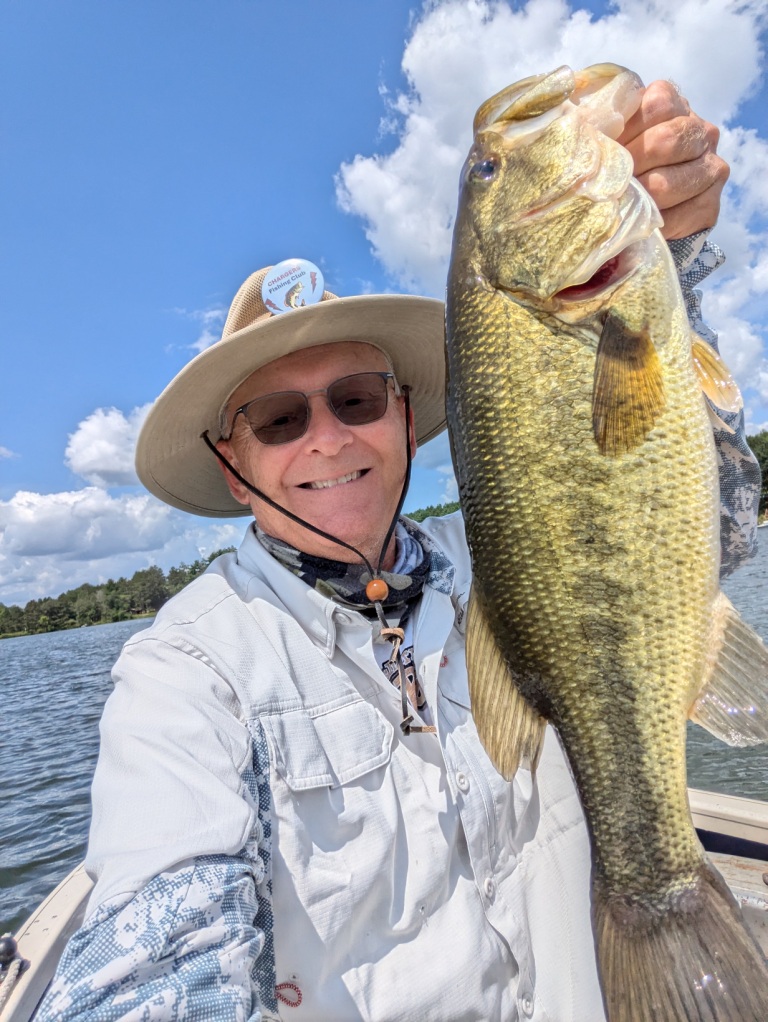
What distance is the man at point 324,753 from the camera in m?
1.46

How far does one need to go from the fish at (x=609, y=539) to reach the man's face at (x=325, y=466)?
0.88 meters

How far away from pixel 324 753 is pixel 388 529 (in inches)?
38.9

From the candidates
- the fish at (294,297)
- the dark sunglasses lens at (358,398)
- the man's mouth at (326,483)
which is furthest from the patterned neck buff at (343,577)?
the fish at (294,297)

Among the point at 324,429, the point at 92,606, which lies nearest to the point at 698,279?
the point at 324,429

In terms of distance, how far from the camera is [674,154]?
1.77 metres

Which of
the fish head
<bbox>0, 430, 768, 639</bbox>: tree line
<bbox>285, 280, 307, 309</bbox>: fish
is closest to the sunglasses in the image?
<bbox>285, 280, 307, 309</bbox>: fish

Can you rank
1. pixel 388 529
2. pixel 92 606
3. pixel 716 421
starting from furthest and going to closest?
pixel 92 606 → pixel 388 529 → pixel 716 421

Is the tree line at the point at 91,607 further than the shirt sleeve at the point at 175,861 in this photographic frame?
Yes

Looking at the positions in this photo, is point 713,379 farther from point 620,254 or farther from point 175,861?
point 175,861

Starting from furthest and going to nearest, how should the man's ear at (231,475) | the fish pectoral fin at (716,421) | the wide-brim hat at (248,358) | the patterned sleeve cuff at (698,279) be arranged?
1. the man's ear at (231,475)
2. the wide-brim hat at (248,358)
3. the patterned sleeve cuff at (698,279)
4. the fish pectoral fin at (716,421)

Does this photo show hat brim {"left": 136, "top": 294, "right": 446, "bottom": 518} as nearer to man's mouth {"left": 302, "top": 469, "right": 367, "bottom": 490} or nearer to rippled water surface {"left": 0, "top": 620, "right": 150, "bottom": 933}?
man's mouth {"left": 302, "top": 469, "right": 367, "bottom": 490}

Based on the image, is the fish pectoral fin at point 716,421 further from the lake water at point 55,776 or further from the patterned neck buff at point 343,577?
the lake water at point 55,776

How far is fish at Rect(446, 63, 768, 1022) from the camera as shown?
163 cm

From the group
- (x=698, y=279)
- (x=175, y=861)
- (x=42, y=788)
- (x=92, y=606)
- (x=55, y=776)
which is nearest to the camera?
(x=175, y=861)
